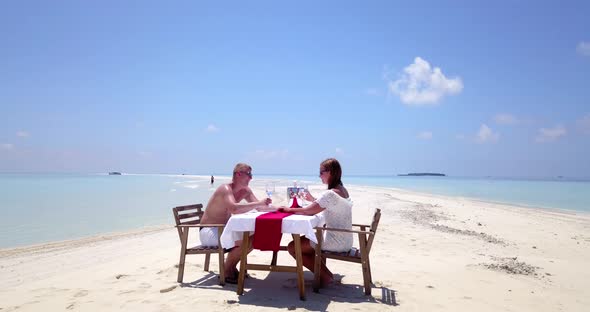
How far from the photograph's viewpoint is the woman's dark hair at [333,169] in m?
4.49

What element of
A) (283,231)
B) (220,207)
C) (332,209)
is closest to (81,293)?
(220,207)

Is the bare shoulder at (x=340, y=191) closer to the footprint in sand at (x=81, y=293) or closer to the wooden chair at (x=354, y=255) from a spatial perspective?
the wooden chair at (x=354, y=255)

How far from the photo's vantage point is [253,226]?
13.8 feet

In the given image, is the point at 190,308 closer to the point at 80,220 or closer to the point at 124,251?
the point at 124,251

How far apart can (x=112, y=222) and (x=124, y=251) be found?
5302 millimetres

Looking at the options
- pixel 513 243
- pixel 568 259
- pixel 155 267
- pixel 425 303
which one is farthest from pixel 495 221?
pixel 155 267

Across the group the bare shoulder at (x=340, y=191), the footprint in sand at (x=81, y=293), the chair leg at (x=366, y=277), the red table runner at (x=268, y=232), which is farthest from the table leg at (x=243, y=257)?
the footprint in sand at (x=81, y=293)

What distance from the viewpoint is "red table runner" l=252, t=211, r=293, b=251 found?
4.11 m

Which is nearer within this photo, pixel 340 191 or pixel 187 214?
pixel 340 191

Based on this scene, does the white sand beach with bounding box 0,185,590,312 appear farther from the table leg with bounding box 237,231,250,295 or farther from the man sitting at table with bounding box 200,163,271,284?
the man sitting at table with bounding box 200,163,271,284

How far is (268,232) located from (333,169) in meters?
1.09

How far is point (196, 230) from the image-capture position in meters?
9.62

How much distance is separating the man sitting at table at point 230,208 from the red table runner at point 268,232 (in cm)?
54

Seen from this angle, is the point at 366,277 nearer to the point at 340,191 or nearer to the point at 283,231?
the point at 340,191
